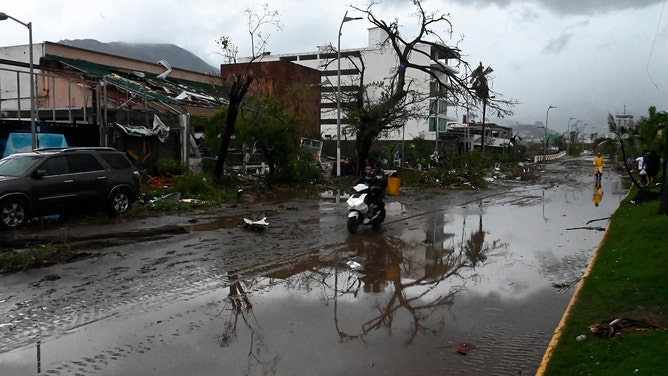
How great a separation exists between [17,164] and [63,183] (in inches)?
43.2

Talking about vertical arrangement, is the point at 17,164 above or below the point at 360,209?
above

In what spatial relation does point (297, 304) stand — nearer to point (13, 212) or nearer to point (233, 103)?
point (13, 212)

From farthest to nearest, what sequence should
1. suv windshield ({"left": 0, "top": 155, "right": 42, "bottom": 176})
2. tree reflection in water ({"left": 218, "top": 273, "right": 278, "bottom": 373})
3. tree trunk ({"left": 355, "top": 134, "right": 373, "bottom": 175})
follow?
tree trunk ({"left": 355, "top": 134, "right": 373, "bottom": 175}), suv windshield ({"left": 0, "top": 155, "right": 42, "bottom": 176}), tree reflection in water ({"left": 218, "top": 273, "right": 278, "bottom": 373})

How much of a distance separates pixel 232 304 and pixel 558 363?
412 centimetres

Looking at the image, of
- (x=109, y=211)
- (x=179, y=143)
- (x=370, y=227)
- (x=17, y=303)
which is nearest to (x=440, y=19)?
(x=179, y=143)

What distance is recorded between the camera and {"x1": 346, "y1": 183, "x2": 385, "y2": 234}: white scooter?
13.2 m

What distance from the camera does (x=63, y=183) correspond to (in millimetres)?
13711

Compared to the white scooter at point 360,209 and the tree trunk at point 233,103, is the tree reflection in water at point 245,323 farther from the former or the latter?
the tree trunk at point 233,103

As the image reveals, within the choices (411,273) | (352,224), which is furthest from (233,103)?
(411,273)

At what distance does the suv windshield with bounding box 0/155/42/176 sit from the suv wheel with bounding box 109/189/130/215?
2.23 metres

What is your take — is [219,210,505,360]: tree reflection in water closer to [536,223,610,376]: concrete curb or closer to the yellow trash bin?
[536,223,610,376]: concrete curb

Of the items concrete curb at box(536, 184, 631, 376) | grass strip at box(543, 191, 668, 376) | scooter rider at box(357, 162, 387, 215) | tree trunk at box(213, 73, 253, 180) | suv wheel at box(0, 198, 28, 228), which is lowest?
concrete curb at box(536, 184, 631, 376)

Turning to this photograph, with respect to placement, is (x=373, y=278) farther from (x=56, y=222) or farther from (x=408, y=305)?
(x=56, y=222)

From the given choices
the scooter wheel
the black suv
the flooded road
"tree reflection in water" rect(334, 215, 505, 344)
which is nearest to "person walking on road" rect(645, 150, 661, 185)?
the flooded road
